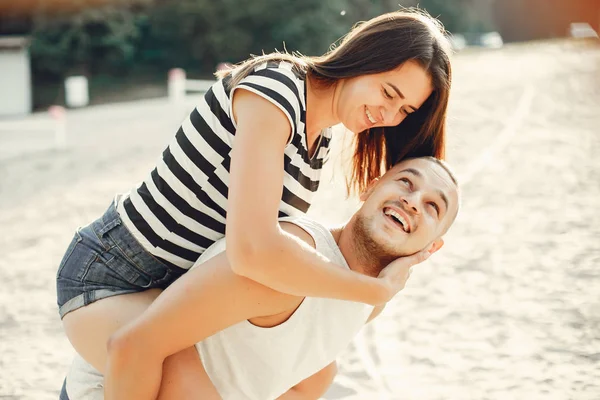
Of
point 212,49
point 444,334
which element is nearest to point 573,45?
point 212,49

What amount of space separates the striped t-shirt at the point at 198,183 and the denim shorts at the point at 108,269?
0.03 metres

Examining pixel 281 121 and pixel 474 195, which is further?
pixel 474 195

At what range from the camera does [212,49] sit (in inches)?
1145

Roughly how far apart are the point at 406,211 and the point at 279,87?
2.00ft

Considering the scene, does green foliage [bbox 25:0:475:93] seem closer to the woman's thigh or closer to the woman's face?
the woman's face

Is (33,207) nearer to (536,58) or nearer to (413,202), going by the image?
(413,202)

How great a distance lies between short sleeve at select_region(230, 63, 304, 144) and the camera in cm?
203

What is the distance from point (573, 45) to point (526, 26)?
19468 millimetres

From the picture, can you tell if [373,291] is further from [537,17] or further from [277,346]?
[537,17]


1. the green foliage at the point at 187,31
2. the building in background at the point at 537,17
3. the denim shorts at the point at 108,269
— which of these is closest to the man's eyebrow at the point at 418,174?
the denim shorts at the point at 108,269

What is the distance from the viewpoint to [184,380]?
2174 millimetres

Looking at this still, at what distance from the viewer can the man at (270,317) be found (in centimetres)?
206

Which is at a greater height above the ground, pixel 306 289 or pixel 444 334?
pixel 306 289

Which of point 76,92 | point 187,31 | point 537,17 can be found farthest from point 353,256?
point 537,17
